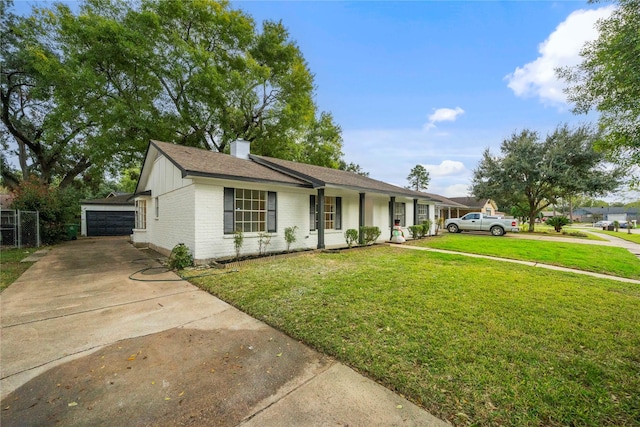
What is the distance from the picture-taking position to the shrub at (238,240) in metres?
8.01

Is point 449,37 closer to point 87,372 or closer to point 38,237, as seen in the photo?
point 87,372

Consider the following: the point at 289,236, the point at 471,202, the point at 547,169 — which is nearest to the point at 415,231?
the point at 289,236

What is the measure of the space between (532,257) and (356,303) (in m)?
8.73

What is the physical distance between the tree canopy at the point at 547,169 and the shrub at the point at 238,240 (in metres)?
24.3

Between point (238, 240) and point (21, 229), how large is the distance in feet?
40.5

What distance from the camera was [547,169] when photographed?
2075cm

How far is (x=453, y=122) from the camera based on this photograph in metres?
15.8

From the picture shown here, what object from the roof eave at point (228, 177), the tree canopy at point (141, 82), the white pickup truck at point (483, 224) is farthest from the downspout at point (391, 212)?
the tree canopy at point (141, 82)

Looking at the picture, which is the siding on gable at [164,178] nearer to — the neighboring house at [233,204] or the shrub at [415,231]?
the neighboring house at [233,204]

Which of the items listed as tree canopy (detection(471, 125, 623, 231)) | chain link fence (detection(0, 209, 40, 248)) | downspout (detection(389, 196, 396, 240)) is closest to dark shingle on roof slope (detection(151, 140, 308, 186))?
downspout (detection(389, 196, 396, 240))

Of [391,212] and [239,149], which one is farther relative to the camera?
[391,212]

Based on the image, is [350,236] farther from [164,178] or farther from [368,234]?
[164,178]

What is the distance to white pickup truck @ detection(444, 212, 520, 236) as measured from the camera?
18.8 metres

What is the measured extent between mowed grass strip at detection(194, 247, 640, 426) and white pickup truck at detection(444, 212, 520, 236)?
14.2 m
